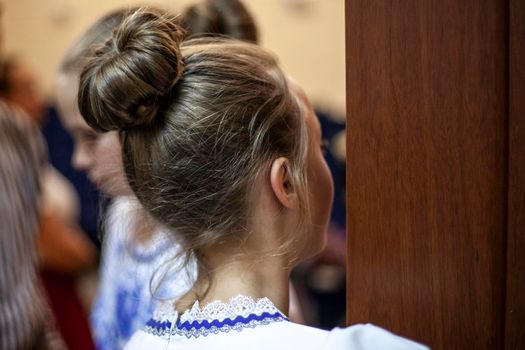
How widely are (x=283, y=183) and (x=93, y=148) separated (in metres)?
0.67

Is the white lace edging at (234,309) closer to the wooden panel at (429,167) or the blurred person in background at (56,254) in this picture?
the wooden panel at (429,167)

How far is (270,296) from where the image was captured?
0.94 meters

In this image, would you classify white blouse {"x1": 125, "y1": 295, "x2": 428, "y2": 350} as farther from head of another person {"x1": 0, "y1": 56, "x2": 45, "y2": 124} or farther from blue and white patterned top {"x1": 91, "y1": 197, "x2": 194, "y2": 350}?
head of another person {"x1": 0, "y1": 56, "x2": 45, "y2": 124}

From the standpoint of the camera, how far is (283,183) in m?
0.94

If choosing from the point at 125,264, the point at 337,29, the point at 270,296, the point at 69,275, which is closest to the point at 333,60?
the point at 337,29

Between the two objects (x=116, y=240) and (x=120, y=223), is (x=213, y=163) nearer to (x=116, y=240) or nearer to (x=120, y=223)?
(x=120, y=223)

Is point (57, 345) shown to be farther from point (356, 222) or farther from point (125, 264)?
point (356, 222)

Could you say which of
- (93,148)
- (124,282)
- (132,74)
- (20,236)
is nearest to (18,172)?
(20,236)

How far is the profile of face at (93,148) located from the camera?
3.70ft

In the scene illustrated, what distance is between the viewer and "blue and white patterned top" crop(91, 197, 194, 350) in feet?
3.98

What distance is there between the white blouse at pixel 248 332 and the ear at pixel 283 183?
135mm

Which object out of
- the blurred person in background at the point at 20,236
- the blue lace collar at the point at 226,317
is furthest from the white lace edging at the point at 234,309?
the blurred person in background at the point at 20,236

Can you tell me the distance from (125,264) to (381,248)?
68 centimetres

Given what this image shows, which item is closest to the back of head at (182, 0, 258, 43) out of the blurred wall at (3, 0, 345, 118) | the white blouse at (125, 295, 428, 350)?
the white blouse at (125, 295, 428, 350)
